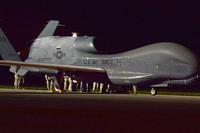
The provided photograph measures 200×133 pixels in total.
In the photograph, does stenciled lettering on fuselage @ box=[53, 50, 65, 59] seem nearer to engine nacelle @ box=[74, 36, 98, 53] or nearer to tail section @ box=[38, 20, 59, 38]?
engine nacelle @ box=[74, 36, 98, 53]

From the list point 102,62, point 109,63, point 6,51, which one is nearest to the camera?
point 109,63

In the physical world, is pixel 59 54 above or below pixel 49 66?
above

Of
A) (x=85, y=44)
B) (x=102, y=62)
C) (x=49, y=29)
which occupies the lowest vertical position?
(x=102, y=62)

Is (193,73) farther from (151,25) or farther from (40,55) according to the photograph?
(151,25)

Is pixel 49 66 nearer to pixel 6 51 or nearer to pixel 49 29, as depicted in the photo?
pixel 49 29

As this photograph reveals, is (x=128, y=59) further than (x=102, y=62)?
No

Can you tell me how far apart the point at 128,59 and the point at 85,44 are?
3929 mm

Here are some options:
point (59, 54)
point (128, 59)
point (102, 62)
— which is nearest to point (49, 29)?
point (59, 54)

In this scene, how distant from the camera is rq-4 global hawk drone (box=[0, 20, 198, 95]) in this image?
36.9 metres

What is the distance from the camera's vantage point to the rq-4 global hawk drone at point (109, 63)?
121 feet

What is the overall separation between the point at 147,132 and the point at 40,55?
33120 mm

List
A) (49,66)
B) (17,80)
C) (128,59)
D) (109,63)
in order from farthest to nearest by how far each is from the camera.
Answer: (17,80), (109,63), (128,59), (49,66)

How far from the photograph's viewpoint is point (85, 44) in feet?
135

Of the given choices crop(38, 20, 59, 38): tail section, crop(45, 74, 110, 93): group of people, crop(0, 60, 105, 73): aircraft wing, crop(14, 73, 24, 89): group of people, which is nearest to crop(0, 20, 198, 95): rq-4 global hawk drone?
crop(0, 60, 105, 73): aircraft wing
